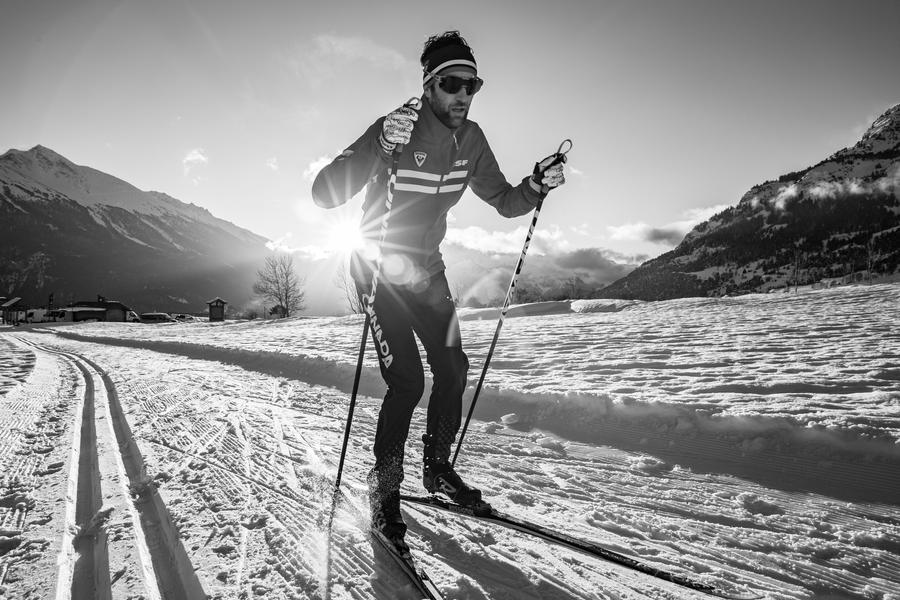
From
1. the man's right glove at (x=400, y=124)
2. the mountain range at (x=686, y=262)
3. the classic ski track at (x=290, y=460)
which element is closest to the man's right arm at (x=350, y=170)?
the man's right glove at (x=400, y=124)

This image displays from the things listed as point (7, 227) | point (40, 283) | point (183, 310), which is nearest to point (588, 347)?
point (183, 310)

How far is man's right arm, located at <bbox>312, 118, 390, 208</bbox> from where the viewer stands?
2.40 meters

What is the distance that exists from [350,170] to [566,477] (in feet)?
8.18

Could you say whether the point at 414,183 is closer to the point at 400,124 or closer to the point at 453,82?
the point at 400,124

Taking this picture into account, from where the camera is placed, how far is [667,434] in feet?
12.5

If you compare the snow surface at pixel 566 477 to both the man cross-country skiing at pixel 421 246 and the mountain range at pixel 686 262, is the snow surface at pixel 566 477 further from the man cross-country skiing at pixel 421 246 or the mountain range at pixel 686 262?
the mountain range at pixel 686 262

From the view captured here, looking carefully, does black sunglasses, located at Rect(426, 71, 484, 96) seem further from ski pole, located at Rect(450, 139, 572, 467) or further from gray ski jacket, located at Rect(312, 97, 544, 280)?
ski pole, located at Rect(450, 139, 572, 467)

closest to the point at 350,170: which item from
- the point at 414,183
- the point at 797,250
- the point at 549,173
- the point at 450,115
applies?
the point at 414,183

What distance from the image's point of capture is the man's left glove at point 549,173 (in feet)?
Answer: 9.59

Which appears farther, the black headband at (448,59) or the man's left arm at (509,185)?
the man's left arm at (509,185)

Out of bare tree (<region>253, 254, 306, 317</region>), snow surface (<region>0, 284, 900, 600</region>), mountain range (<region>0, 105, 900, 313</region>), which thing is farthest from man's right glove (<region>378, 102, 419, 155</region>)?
mountain range (<region>0, 105, 900, 313</region>)

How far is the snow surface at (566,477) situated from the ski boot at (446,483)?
109 mm

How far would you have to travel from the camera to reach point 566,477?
305 centimetres

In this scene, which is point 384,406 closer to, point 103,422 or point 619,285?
point 103,422
